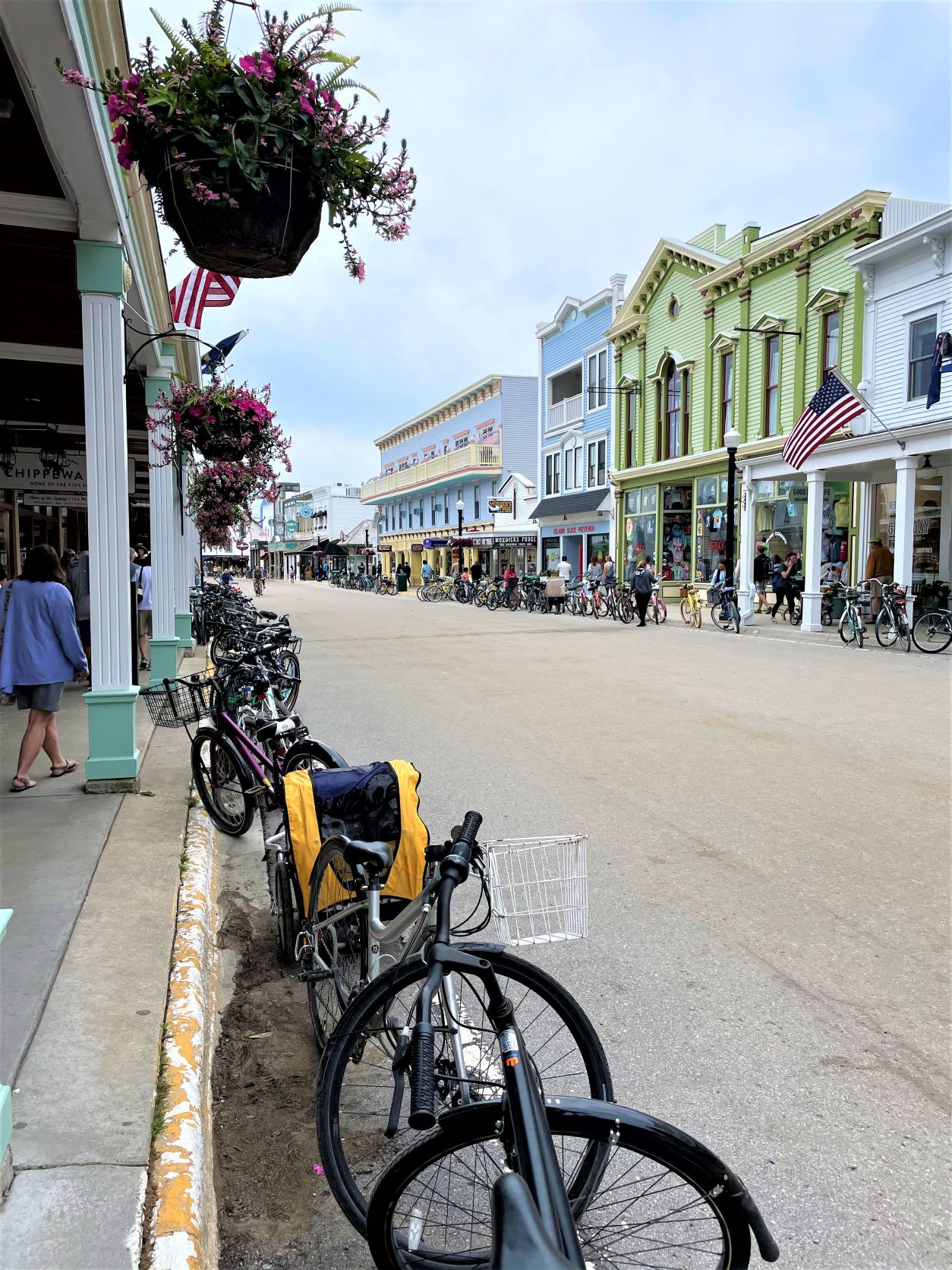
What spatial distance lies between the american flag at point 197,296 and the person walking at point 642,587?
44.7 feet

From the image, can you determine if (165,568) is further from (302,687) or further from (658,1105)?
(658,1105)

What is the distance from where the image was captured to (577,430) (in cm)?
3591

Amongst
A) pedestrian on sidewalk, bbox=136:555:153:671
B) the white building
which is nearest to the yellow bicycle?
the white building

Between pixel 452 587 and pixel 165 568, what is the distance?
30.1 metres

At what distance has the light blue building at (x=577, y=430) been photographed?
34.0m

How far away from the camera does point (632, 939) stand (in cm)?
425

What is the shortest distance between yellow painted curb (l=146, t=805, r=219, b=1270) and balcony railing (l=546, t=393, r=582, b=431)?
33.5 meters

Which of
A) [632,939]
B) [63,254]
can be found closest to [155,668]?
[63,254]

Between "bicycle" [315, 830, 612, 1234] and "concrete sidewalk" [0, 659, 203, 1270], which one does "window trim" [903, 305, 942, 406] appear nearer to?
"concrete sidewalk" [0, 659, 203, 1270]

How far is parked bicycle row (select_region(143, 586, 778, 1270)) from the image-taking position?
1.82 meters

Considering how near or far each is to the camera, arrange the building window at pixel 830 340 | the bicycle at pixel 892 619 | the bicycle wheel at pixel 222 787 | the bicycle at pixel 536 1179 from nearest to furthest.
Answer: the bicycle at pixel 536 1179, the bicycle wheel at pixel 222 787, the bicycle at pixel 892 619, the building window at pixel 830 340

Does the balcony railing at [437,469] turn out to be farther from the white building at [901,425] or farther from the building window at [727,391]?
the white building at [901,425]

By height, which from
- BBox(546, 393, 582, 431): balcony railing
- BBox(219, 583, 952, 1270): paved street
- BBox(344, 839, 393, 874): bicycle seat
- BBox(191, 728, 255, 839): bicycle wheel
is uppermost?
BBox(546, 393, 582, 431): balcony railing

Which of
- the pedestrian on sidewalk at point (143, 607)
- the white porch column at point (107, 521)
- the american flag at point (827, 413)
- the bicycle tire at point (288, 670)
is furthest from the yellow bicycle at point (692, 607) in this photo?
the white porch column at point (107, 521)
